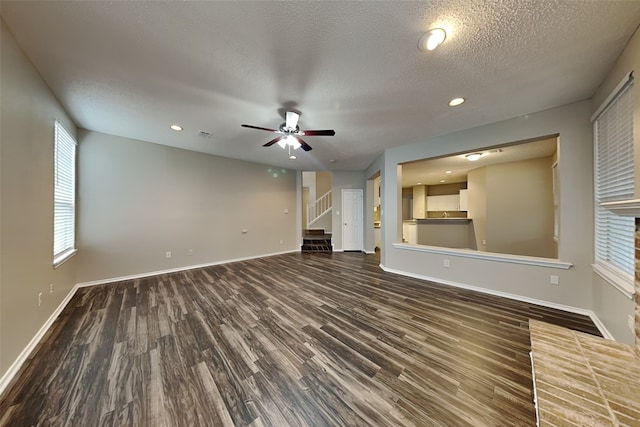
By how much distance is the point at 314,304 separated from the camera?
2779 millimetres

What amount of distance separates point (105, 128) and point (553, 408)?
5.67 m

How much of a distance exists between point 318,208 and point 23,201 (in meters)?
6.47

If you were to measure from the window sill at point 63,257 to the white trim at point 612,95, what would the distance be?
19.8 feet

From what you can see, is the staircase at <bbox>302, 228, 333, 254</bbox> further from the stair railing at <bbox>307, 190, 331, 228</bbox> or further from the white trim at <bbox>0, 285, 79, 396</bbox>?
the white trim at <bbox>0, 285, 79, 396</bbox>

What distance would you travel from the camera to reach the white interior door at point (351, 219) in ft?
21.5

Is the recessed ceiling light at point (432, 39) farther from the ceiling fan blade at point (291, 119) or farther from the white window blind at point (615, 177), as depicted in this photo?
the white window blind at point (615, 177)

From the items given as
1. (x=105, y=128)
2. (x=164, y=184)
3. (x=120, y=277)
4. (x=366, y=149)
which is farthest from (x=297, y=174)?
(x=120, y=277)

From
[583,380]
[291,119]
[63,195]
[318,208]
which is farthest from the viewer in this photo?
[318,208]

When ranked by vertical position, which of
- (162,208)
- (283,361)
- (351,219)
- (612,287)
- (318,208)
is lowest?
(283,361)

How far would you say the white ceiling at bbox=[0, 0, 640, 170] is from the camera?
1.38 meters

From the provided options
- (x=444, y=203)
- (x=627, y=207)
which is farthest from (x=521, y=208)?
(x=627, y=207)

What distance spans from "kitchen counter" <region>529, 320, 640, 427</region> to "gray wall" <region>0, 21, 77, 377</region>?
3.47 metres

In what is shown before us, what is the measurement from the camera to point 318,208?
7742 mm

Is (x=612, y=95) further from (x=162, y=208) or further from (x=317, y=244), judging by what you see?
(x=162, y=208)
